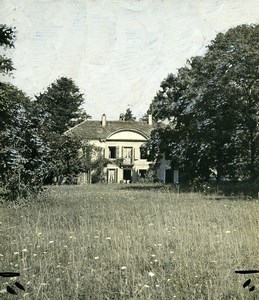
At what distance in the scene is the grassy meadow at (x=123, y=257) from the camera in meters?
3.92

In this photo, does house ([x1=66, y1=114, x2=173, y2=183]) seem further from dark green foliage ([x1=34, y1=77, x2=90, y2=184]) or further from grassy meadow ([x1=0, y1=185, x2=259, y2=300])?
grassy meadow ([x1=0, y1=185, x2=259, y2=300])

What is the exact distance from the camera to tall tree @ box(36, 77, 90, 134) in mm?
5715

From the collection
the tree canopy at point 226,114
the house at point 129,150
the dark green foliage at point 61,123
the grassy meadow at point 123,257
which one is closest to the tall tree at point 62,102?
the dark green foliage at point 61,123

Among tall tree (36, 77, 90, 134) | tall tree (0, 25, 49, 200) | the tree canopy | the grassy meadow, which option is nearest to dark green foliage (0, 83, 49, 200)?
tall tree (0, 25, 49, 200)

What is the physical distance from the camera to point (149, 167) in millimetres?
16672

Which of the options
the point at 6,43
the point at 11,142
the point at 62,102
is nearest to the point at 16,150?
the point at 11,142

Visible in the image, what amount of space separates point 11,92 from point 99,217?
100 inches

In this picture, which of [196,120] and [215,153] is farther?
[196,120]

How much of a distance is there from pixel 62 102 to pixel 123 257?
1022cm

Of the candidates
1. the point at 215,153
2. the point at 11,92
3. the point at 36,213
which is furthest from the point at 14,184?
the point at 215,153

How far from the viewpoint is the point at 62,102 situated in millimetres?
14344

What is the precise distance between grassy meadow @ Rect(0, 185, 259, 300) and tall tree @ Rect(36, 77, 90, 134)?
5.94 feet

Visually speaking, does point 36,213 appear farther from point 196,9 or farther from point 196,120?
point 196,120

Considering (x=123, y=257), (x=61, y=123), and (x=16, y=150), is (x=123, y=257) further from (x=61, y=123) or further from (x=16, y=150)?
(x=61, y=123)
